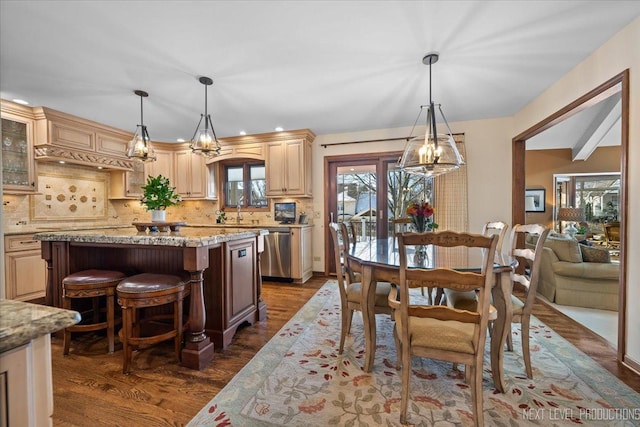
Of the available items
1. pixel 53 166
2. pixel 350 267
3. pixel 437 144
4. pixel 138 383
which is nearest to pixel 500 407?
pixel 350 267

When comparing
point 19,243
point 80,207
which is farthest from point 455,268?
point 80,207

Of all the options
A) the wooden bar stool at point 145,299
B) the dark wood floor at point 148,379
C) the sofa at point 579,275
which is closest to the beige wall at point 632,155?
the dark wood floor at point 148,379

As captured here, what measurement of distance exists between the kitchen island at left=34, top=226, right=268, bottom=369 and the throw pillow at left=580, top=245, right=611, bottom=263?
3.94m

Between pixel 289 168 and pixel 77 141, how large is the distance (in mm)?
3057

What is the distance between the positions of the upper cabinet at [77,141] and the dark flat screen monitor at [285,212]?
8.56 feet

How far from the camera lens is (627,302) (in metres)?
2.10

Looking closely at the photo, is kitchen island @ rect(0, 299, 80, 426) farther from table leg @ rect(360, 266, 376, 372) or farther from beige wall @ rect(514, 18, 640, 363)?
beige wall @ rect(514, 18, 640, 363)

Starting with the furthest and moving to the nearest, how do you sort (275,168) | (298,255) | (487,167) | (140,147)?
(275,168)
(298,255)
(487,167)
(140,147)

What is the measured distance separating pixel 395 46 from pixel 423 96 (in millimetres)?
1144

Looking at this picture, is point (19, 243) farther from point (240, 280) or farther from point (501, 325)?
point (501, 325)

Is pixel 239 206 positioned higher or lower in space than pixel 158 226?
higher

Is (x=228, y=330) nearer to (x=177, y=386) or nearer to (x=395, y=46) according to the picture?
(x=177, y=386)

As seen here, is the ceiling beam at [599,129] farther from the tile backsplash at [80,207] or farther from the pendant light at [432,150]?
the tile backsplash at [80,207]

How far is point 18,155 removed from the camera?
3561 millimetres
